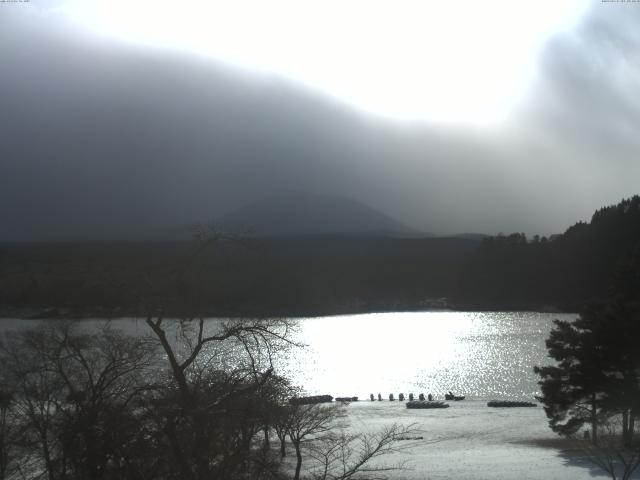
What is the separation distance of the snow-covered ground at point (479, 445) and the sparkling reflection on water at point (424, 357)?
667 centimetres

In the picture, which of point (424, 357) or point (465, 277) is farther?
point (465, 277)

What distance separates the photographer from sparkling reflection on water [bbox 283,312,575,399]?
2077 inches

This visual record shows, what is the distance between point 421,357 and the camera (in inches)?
2970

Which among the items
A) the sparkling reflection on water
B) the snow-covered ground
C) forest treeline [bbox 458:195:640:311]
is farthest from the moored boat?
forest treeline [bbox 458:195:640:311]

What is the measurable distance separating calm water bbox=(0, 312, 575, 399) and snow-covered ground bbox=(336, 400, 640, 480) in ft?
19.1

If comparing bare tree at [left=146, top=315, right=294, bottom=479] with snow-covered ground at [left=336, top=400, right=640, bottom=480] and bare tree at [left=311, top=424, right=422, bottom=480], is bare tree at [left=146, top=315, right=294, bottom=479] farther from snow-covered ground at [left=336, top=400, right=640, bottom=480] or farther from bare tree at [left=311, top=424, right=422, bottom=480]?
snow-covered ground at [left=336, top=400, right=640, bottom=480]

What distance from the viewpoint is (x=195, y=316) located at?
25.6ft

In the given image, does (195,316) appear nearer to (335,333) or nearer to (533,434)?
(533,434)

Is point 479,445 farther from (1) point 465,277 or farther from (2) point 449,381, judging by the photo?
(1) point 465,277

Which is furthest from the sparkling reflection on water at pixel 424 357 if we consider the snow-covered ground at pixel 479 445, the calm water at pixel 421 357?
the snow-covered ground at pixel 479 445

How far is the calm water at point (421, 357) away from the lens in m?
52.7

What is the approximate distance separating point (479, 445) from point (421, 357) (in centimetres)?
4990

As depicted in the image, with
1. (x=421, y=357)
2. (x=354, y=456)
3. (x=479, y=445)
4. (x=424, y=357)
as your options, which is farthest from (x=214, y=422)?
(x=421, y=357)

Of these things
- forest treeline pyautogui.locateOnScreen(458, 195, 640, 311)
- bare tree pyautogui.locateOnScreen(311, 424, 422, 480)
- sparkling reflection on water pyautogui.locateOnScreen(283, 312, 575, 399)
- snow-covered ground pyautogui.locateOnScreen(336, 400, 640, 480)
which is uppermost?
forest treeline pyautogui.locateOnScreen(458, 195, 640, 311)
